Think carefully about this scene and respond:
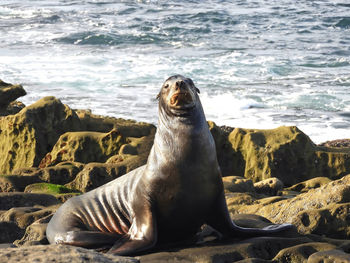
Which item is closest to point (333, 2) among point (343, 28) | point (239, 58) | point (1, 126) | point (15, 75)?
point (343, 28)

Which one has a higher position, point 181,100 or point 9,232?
point 181,100

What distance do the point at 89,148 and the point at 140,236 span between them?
5550mm

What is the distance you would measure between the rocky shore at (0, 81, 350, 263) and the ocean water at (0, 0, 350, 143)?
4.71m

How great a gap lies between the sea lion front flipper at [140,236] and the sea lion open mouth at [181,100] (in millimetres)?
895

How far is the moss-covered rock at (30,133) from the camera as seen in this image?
11.9 meters

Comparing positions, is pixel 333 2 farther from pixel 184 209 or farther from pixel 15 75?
pixel 184 209

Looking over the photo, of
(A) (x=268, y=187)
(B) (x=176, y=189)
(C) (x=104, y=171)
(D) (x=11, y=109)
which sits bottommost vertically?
(D) (x=11, y=109)

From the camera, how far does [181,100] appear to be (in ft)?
19.1

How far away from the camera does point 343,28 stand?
1328 inches

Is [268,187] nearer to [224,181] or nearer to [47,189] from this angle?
[224,181]

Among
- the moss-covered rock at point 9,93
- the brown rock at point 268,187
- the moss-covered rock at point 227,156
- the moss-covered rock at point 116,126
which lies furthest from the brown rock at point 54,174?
the moss-covered rock at point 9,93

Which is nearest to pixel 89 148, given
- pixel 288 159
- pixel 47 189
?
pixel 47 189

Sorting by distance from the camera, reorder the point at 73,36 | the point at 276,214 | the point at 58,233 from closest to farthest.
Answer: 1. the point at 58,233
2. the point at 276,214
3. the point at 73,36

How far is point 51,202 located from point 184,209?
2773mm
